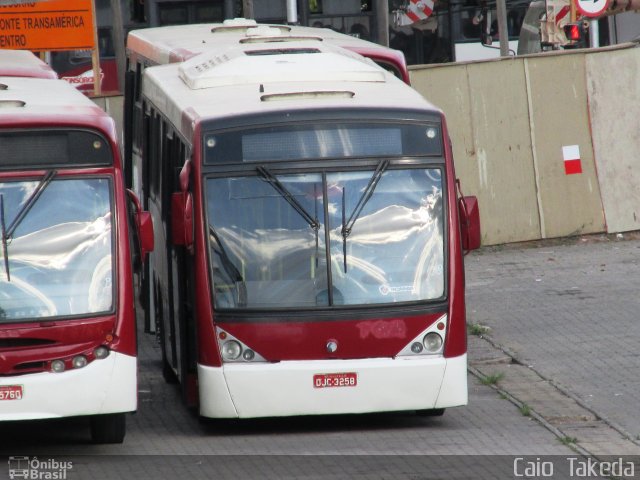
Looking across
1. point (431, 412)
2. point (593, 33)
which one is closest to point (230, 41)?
point (431, 412)

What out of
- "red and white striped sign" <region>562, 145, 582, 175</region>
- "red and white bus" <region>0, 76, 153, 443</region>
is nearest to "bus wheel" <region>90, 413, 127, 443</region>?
"red and white bus" <region>0, 76, 153, 443</region>

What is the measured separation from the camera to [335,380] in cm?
1131

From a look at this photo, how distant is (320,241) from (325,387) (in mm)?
1030

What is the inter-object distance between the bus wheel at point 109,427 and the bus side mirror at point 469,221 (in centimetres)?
282

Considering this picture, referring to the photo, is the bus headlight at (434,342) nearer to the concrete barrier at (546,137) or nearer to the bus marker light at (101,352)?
the bus marker light at (101,352)

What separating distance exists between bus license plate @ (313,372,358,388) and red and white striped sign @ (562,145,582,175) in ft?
33.0

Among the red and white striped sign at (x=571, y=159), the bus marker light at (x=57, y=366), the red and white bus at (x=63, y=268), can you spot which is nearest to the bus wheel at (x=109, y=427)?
the red and white bus at (x=63, y=268)

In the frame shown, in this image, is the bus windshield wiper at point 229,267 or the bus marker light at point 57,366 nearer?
the bus marker light at point 57,366

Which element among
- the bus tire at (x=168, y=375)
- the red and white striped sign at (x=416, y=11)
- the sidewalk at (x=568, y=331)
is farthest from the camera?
the red and white striped sign at (x=416, y=11)

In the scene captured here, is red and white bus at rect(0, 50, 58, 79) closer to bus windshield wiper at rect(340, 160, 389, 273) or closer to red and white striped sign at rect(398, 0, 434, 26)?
bus windshield wiper at rect(340, 160, 389, 273)

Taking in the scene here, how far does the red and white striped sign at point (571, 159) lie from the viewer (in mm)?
20750

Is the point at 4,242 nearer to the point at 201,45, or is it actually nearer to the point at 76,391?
the point at 76,391

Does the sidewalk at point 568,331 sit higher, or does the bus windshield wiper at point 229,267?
the bus windshield wiper at point 229,267

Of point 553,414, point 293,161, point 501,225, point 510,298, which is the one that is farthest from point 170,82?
point 501,225
